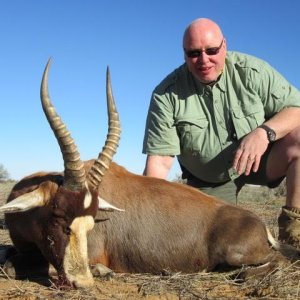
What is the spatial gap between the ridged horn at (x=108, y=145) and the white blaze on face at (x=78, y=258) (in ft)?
1.57

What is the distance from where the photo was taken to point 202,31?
6848 mm

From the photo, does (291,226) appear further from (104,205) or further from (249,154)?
(104,205)

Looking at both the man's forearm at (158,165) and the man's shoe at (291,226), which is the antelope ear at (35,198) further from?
the man's shoe at (291,226)

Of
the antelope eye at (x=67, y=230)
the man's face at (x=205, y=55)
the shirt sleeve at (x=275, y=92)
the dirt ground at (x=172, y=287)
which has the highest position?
the man's face at (x=205, y=55)

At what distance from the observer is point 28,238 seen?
528 cm

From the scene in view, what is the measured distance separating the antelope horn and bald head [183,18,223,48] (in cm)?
274

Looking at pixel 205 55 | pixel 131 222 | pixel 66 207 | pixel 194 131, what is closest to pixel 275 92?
pixel 205 55

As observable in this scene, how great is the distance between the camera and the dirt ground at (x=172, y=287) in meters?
4.42

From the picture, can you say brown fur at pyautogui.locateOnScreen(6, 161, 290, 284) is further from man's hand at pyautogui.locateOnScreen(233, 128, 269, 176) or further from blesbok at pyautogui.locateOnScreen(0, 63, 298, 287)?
man's hand at pyautogui.locateOnScreen(233, 128, 269, 176)

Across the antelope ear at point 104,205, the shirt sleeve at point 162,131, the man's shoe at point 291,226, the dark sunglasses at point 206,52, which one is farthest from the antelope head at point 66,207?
the man's shoe at point 291,226

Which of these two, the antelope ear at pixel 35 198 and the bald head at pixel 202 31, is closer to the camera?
the antelope ear at pixel 35 198

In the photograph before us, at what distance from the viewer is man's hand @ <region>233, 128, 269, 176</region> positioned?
6.08 metres

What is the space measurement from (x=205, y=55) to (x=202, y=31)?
312 mm

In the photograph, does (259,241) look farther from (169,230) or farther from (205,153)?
(205,153)
